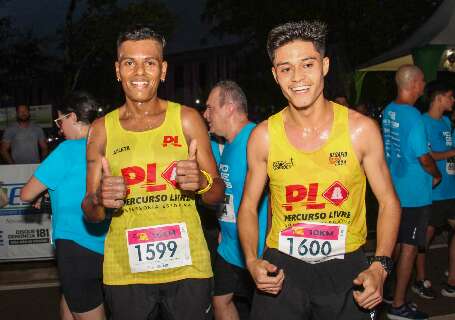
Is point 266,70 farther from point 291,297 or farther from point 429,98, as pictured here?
point 291,297

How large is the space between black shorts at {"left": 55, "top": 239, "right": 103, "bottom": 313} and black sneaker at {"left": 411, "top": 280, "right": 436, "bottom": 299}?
3.63 metres

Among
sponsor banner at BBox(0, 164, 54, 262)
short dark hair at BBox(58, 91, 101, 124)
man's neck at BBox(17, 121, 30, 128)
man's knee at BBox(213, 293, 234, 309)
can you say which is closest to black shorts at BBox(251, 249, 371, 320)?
man's knee at BBox(213, 293, 234, 309)

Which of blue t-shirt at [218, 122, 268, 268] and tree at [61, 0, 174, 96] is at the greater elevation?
tree at [61, 0, 174, 96]

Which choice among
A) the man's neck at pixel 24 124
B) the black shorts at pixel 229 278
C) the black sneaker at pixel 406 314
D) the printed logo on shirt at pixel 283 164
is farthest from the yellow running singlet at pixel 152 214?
the man's neck at pixel 24 124

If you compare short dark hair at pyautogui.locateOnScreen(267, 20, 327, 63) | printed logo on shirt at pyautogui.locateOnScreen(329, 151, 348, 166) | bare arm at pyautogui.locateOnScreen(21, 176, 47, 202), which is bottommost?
bare arm at pyautogui.locateOnScreen(21, 176, 47, 202)

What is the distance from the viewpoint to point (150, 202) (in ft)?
11.0

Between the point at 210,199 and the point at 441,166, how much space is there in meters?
4.14

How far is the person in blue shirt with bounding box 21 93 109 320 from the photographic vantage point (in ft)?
13.5

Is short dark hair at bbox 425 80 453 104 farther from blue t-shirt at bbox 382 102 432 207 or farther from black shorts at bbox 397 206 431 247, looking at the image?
black shorts at bbox 397 206 431 247

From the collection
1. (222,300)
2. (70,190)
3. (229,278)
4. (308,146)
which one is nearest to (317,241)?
(308,146)

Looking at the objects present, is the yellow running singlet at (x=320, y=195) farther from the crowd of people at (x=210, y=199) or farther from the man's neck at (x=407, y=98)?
the man's neck at (x=407, y=98)

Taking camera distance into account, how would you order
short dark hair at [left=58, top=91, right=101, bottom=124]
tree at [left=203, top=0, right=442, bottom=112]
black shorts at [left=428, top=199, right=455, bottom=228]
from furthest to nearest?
tree at [left=203, top=0, right=442, bottom=112] < black shorts at [left=428, top=199, right=455, bottom=228] < short dark hair at [left=58, top=91, right=101, bottom=124]

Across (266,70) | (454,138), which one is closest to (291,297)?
(454,138)

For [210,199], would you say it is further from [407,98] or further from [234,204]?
[407,98]
